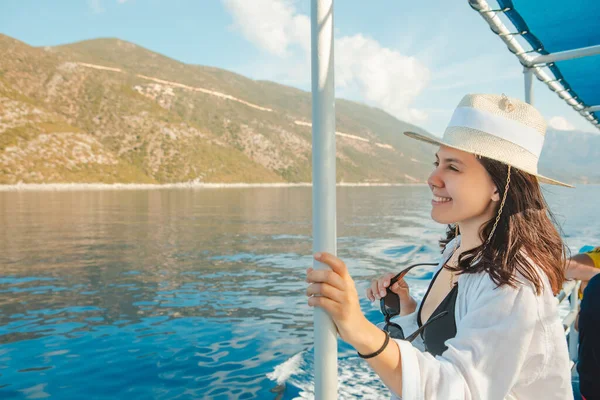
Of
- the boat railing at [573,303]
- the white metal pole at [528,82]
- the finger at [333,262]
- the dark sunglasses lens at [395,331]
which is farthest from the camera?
the white metal pole at [528,82]

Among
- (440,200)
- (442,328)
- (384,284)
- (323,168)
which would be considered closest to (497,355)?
(442,328)

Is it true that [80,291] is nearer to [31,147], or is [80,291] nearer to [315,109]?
[315,109]

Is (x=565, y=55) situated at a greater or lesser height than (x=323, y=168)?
greater

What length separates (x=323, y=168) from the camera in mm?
1294

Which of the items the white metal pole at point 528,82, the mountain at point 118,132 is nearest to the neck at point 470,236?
the white metal pole at point 528,82

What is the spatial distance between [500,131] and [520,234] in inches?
13.9

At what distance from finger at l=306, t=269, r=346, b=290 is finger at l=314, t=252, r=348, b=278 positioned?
0.01 meters

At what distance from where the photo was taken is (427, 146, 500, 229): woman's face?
60.4 inches

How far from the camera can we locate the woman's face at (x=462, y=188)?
153 cm

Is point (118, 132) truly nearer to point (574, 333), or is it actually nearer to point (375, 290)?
point (574, 333)

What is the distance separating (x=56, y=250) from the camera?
20344 millimetres

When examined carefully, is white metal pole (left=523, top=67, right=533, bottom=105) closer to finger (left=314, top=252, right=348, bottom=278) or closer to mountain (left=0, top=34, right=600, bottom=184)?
finger (left=314, top=252, right=348, bottom=278)

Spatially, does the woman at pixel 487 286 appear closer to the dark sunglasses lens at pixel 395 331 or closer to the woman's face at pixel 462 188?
the woman's face at pixel 462 188

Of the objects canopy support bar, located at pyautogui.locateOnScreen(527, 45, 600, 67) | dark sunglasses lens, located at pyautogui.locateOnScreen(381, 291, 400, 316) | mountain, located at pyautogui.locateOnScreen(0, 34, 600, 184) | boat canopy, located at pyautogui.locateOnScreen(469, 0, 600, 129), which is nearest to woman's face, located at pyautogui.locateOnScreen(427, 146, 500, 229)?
dark sunglasses lens, located at pyautogui.locateOnScreen(381, 291, 400, 316)
